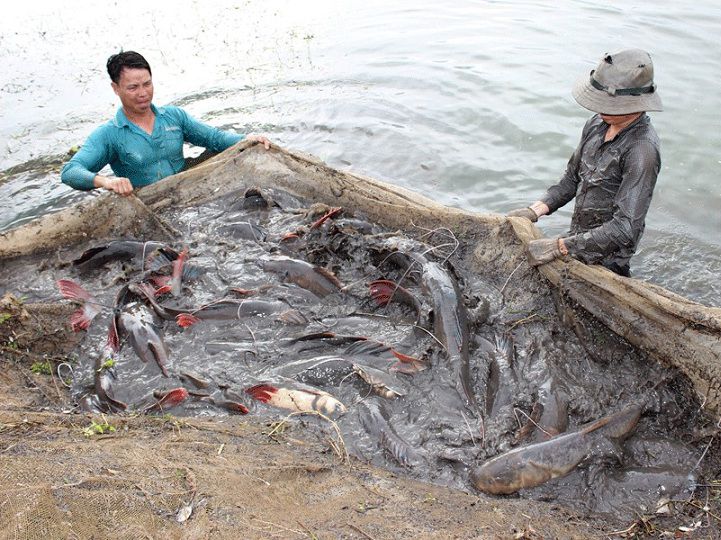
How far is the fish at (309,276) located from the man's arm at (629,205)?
5.76ft

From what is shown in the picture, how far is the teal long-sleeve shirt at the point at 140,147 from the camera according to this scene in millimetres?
5184

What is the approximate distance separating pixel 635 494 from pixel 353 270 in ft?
8.48

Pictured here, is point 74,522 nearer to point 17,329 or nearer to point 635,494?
point 17,329

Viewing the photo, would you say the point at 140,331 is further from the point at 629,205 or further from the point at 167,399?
Result: the point at 629,205

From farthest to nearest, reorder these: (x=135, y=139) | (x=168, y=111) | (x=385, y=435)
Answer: (x=168, y=111), (x=135, y=139), (x=385, y=435)

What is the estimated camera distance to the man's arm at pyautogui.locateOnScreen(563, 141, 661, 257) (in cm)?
381

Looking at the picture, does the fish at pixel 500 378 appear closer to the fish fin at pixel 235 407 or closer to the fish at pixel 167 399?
the fish fin at pixel 235 407

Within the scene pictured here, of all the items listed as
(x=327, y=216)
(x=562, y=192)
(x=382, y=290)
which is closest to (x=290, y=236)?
(x=327, y=216)

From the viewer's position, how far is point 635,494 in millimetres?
3086

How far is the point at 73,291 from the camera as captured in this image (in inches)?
178

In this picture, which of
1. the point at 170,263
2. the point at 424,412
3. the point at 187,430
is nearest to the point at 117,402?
the point at 187,430

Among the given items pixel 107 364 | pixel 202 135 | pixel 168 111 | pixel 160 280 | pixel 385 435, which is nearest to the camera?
pixel 385 435

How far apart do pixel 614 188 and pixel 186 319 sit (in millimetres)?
3247

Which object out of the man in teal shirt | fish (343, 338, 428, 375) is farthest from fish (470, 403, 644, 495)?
the man in teal shirt
